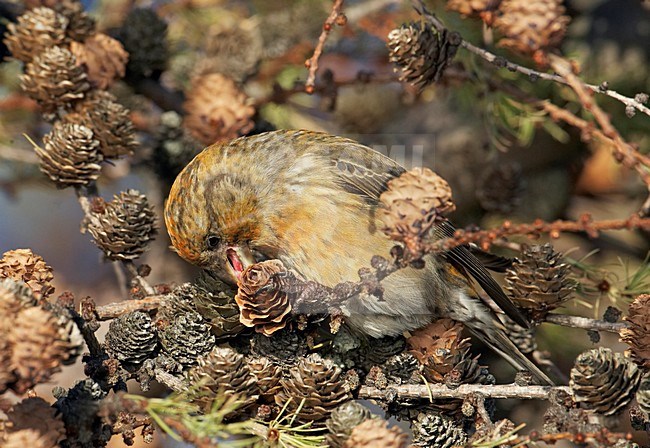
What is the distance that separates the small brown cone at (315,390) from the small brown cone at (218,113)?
77 cm

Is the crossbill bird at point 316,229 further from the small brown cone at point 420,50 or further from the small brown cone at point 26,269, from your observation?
the small brown cone at point 26,269

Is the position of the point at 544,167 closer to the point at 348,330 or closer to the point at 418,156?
the point at 418,156

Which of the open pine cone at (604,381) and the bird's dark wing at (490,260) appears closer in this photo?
the open pine cone at (604,381)

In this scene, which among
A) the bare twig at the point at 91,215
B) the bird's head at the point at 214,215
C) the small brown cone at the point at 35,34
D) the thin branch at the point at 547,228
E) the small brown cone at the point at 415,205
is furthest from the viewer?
the small brown cone at the point at 35,34

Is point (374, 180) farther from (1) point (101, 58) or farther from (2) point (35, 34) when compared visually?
(2) point (35, 34)

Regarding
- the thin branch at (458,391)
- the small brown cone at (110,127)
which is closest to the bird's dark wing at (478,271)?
the thin branch at (458,391)

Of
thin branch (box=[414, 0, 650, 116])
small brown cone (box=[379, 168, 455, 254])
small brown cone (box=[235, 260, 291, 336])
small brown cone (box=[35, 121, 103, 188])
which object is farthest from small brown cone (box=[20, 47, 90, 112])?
small brown cone (box=[379, 168, 455, 254])

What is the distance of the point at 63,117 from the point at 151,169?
416 millimetres

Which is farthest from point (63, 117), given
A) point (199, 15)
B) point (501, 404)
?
point (501, 404)

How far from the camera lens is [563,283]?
143 cm

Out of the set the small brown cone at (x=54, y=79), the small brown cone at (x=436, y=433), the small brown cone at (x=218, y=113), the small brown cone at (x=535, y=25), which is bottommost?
the small brown cone at (x=436, y=433)

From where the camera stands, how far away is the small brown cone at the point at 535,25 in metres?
1.23

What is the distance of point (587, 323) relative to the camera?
142 cm

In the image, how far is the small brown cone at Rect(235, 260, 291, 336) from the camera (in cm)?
136
